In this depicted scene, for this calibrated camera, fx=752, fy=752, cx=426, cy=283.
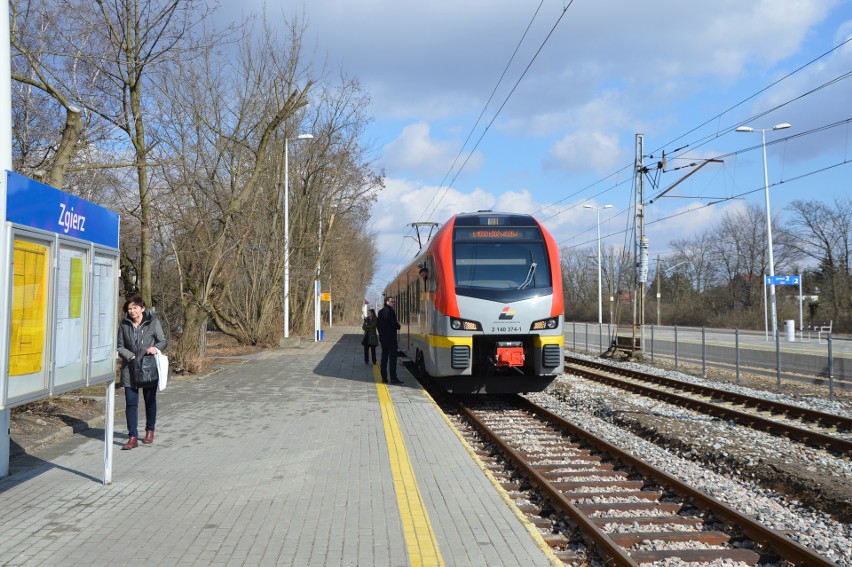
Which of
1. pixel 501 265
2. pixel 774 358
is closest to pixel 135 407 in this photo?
pixel 501 265

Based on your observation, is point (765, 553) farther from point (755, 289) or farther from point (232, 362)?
point (755, 289)

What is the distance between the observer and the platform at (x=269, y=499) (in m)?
4.90

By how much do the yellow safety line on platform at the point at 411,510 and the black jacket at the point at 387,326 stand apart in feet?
20.1

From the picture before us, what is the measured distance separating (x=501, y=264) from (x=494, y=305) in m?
0.90

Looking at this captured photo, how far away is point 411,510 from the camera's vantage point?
590cm

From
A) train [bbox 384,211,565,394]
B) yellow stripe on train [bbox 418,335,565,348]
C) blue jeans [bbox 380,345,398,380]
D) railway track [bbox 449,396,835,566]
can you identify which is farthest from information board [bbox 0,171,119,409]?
blue jeans [bbox 380,345,398,380]

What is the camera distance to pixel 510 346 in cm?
1256

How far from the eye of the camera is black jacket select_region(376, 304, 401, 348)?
15.8 meters

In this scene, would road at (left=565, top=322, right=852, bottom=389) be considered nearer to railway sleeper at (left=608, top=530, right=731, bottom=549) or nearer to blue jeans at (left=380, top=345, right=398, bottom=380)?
blue jeans at (left=380, top=345, right=398, bottom=380)

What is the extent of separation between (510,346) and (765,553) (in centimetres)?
710

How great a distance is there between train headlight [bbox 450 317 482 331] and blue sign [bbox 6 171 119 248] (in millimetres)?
6423

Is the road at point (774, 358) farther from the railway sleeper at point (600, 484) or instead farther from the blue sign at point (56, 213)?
the blue sign at point (56, 213)

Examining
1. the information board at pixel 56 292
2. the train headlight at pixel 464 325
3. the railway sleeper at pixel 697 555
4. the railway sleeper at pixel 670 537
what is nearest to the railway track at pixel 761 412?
the train headlight at pixel 464 325

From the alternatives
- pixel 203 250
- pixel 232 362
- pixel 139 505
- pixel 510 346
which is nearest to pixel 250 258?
pixel 232 362
